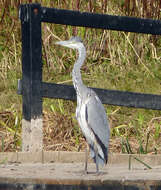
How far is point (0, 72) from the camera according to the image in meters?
9.09

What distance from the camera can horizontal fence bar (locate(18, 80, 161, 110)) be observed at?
6.58m

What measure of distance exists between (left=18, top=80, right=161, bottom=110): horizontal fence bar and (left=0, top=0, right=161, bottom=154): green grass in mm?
896

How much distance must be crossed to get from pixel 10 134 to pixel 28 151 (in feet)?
2.97

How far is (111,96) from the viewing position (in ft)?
21.7

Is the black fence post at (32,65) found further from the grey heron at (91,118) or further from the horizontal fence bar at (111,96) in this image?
the grey heron at (91,118)

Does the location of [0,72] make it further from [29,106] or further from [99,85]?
[29,106]

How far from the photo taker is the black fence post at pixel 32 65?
657 cm

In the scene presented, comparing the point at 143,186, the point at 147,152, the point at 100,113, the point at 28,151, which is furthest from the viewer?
the point at 147,152

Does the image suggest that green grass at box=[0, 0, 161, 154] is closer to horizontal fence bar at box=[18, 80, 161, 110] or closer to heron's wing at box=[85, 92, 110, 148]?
horizontal fence bar at box=[18, 80, 161, 110]

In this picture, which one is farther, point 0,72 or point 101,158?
point 0,72

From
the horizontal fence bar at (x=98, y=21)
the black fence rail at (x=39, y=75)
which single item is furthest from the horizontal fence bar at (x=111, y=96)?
the horizontal fence bar at (x=98, y=21)

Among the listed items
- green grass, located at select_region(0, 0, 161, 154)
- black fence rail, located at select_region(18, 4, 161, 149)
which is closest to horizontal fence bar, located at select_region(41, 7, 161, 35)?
black fence rail, located at select_region(18, 4, 161, 149)

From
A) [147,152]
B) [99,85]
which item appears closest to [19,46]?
[99,85]

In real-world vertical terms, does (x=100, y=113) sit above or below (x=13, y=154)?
above
